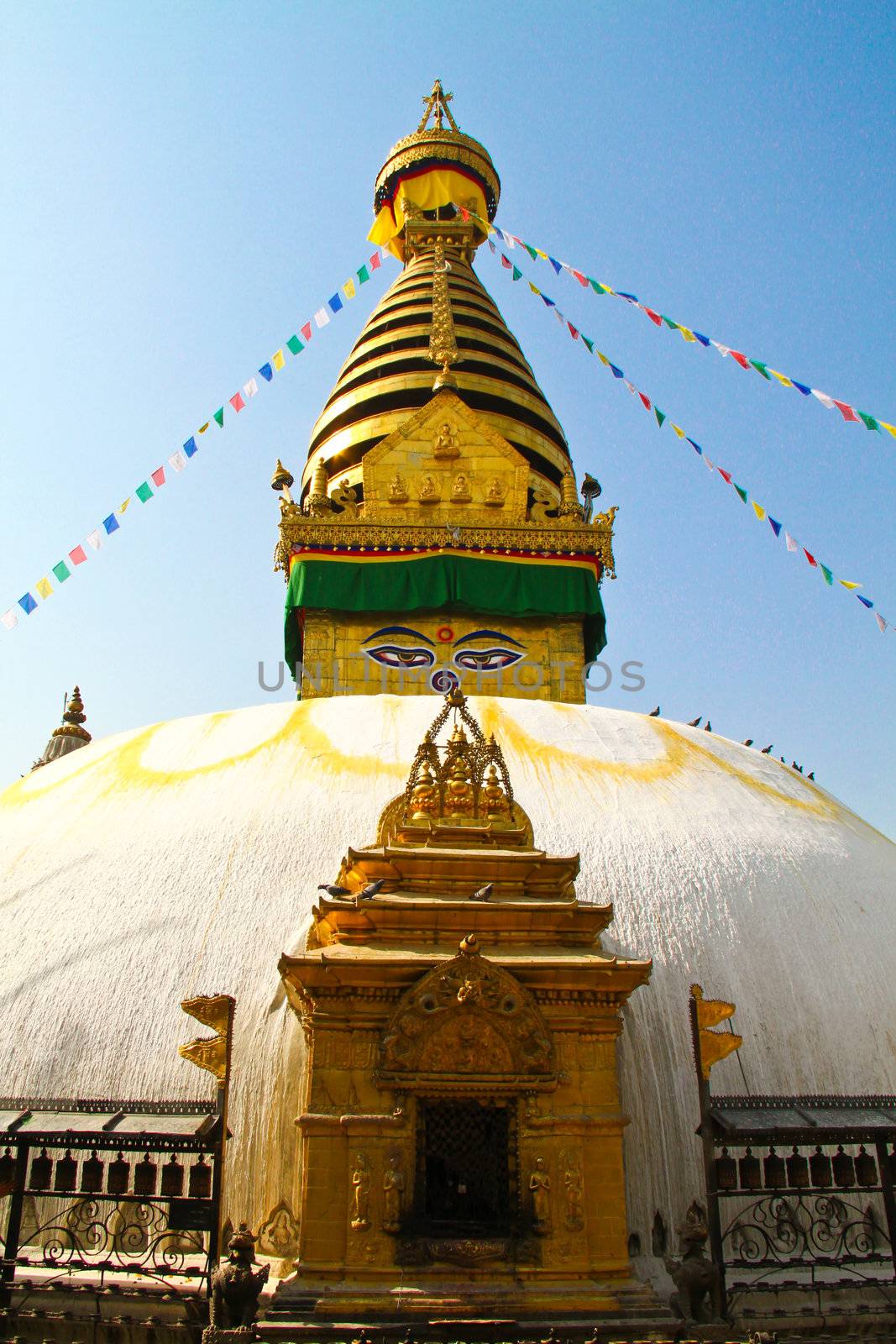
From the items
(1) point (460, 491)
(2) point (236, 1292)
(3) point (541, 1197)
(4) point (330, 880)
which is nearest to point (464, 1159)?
(3) point (541, 1197)

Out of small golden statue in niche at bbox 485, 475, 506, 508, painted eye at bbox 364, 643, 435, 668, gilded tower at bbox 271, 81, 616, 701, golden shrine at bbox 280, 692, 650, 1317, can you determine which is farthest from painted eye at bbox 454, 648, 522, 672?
golden shrine at bbox 280, 692, 650, 1317

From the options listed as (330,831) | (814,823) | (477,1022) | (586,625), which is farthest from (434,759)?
(586,625)

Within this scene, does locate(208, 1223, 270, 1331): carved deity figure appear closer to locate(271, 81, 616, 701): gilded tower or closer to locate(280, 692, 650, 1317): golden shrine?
locate(280, 692, 650, 1317): golden shrine

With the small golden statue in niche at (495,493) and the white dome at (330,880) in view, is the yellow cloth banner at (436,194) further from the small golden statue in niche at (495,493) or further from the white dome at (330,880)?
the white dome at (330,880)

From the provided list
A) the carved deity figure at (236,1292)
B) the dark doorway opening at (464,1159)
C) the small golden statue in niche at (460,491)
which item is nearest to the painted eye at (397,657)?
the small golden statue in niche at (460,491)

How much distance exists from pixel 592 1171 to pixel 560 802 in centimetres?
314

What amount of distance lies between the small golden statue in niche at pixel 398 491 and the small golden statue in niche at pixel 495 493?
51.8 inches

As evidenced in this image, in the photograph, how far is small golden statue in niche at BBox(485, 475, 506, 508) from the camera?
1603 cm

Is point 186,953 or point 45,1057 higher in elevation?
point 186,953

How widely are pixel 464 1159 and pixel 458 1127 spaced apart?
0.49 feet

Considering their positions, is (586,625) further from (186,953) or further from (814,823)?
(186,953)

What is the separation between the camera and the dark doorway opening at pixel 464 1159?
475 cm

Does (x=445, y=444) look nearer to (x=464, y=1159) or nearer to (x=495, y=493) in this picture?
(x=495, y=493)

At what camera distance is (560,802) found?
752cm
